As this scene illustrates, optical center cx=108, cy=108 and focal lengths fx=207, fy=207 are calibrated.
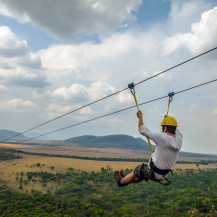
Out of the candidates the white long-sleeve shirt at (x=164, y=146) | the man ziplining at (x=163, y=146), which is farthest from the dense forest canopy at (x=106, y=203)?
the white long-sleeve shirt at (x=164, y=146)

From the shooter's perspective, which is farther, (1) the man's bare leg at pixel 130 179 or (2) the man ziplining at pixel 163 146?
(1) the man's bare leg at pixel 130 179

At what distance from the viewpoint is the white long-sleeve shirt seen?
14.3 feet

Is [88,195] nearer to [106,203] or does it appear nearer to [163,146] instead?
[106,203]

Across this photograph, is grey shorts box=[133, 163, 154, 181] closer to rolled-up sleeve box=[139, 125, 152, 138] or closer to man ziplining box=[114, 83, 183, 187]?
man ziplining box=[114, 83, 183, 187]

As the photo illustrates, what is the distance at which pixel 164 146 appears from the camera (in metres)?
4.49

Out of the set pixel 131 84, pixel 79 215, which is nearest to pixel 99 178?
pixel 79 215

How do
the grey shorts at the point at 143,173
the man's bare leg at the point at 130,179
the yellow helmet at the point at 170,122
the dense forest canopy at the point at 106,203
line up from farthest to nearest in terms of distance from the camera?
the dense forest canopy at the point at 106,203 → the man's bare leg at the point at 130,179 → the grey shorts at the point at 143,173 → the yellow helmet at the point at 170,122

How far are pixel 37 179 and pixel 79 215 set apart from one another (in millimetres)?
39494

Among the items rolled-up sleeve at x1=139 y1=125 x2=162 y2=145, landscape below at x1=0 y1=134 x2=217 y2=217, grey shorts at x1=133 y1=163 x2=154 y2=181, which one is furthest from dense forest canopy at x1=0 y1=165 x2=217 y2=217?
rolled-up sleeve at x1=139 y1=125 x2=162 y2=145

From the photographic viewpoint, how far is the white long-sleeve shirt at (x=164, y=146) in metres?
4.36

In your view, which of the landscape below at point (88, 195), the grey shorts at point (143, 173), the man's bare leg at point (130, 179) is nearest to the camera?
the grey shorts at point (143, 173)

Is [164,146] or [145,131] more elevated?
[145,131]

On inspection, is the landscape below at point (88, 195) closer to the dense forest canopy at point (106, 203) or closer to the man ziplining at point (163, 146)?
the dense forest canopy at point (106, 203)

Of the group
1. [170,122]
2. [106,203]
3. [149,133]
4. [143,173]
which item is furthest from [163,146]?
[106,203]
